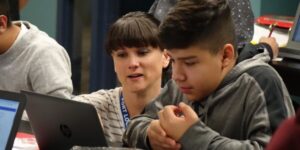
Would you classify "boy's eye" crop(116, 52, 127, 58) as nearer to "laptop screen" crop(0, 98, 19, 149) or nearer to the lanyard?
the lanyard

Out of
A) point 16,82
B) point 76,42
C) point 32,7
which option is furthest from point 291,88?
point 32,7

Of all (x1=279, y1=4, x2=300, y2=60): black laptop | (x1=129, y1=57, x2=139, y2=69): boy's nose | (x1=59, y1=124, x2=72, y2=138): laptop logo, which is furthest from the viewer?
(x1=279, y1=4, x2=300, y2=60): black laptop

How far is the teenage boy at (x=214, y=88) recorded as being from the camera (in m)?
0.97

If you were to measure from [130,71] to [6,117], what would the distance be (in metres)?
0.59

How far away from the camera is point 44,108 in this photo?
43.9 inches

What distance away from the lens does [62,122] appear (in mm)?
1097

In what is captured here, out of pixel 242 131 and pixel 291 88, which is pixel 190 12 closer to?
pixel 242 131

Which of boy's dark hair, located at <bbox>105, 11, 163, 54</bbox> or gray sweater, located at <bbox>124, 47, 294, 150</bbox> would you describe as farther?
boy's dark hair, located at <bbox>105, 11, 163, 54</bbox>

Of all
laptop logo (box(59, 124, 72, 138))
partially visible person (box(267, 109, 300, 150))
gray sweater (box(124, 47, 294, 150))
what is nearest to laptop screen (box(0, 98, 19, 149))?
laptop logo (box(59, 124, 72, 138))

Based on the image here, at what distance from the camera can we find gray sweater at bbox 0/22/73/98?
1631mm

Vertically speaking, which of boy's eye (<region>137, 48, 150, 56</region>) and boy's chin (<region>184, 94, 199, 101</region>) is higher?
boy's chin (<region>184, 94, 199, 101</region>)

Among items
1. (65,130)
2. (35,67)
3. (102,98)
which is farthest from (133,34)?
(65,130)

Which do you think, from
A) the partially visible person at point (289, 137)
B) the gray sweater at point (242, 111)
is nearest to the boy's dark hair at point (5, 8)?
the gray sweater at point (242, 111)

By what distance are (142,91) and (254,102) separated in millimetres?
648
